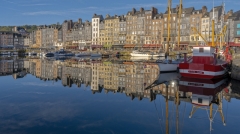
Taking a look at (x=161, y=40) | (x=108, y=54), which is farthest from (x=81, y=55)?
(x=161, y=40)

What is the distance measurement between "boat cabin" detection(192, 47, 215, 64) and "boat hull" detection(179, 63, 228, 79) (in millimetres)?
745

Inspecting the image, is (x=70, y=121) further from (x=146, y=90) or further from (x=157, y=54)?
(x=157, y=54)

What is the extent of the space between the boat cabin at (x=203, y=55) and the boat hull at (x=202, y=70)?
29.3 inches

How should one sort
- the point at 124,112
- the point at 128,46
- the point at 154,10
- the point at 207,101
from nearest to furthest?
the point at 124,112 → the point at 207,101 → the point at 154,10 → the point at 128,46

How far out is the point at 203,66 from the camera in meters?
23.3

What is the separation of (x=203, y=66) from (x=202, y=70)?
0.52 metres

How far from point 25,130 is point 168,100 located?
28.0ft

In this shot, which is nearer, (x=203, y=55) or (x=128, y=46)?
(x=203, y=55)

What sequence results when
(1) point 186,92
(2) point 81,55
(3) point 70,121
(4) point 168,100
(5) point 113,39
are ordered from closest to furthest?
(3) point 70,121 < (4) point 168,100 < (1) point 186,92 < (2) point 81,55 < (5) point 113,39

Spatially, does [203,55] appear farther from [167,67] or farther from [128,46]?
[128,46]

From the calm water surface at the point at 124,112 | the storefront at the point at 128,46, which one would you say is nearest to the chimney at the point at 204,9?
the storefront at the point at 128,46

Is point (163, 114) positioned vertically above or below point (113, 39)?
below

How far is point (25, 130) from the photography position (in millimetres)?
9586

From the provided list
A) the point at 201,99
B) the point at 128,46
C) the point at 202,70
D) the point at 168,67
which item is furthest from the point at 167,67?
the point at 128,46
